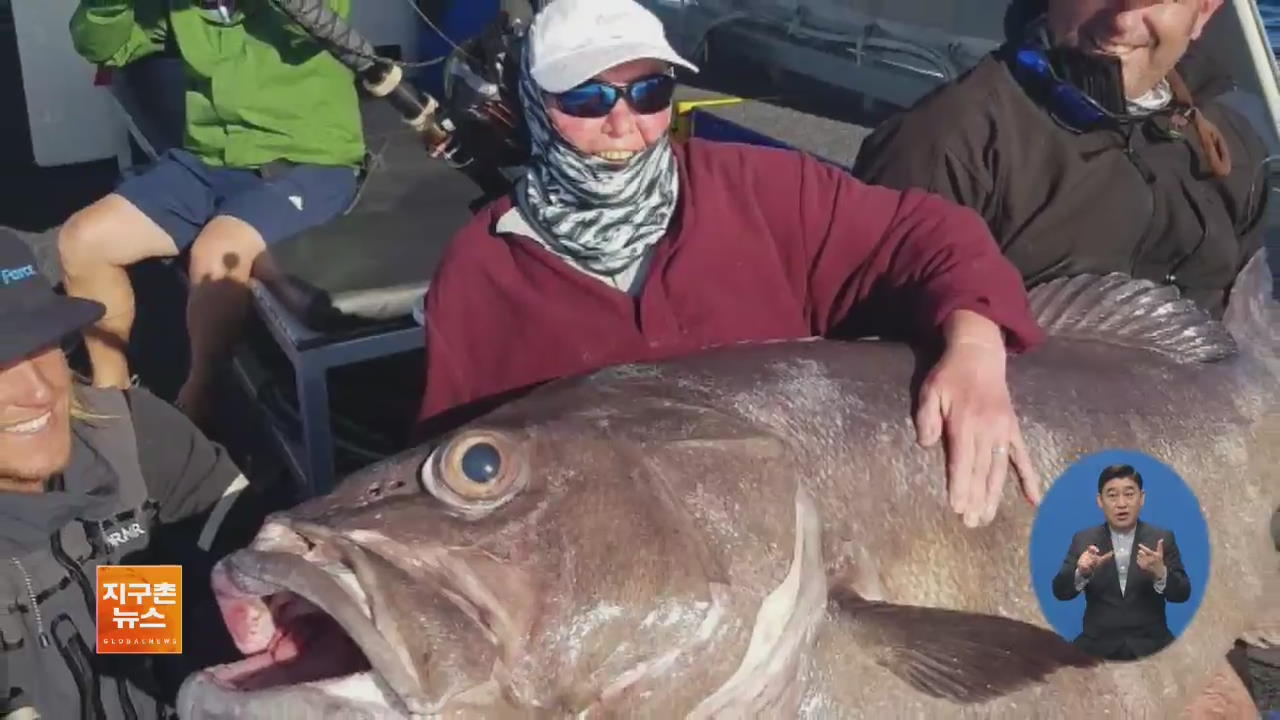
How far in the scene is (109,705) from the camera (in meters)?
2.46

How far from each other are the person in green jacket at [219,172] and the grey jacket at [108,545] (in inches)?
57.5

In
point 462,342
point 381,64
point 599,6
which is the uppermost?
point 599,6

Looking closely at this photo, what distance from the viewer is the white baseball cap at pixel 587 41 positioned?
228 centimetres

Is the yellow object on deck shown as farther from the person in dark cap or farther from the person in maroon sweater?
the person in dark cap

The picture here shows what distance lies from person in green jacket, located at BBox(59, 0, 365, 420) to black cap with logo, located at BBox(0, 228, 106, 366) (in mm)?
1602

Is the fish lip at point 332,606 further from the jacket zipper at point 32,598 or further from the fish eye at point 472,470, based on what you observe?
the jacket zipper at point 32,598

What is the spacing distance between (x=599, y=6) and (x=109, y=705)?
1.60 meters

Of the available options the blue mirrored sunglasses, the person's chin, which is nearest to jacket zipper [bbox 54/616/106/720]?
the person's chin

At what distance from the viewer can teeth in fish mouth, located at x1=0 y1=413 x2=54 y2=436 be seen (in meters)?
2.35

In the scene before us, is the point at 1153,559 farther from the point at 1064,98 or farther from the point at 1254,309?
the point at 1064,98

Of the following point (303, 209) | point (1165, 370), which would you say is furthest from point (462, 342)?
point (303, 209)

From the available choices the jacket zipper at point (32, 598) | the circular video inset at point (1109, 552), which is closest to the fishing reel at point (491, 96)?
the jacket zipper at point (32, 598)

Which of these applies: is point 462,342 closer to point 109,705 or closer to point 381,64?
Answer: point 109,705

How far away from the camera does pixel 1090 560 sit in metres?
2.08
